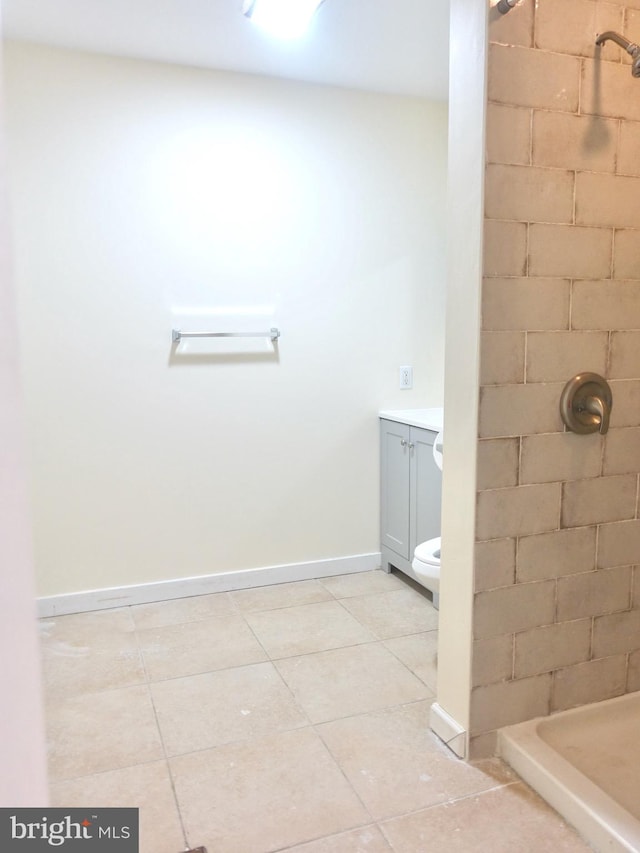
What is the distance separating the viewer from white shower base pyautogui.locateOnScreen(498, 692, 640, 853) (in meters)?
1.48

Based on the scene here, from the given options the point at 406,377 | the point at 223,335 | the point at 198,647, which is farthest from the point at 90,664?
the point at 406,377

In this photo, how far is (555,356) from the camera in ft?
5.66

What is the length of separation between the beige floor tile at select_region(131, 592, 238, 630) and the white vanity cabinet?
869mm

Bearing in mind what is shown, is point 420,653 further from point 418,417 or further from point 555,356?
point 555,356

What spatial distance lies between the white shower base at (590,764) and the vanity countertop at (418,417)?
123 centimetres

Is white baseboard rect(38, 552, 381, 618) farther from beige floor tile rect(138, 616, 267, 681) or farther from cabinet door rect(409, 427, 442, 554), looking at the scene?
cabinet door rect(409, 427, 442, 554)

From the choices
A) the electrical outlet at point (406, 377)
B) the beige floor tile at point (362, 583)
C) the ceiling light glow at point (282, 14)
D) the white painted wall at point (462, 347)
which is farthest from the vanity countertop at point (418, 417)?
the ceiling light glow at point (282, 14)

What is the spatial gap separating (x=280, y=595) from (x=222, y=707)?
3.10ft

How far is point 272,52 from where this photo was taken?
2619 mm

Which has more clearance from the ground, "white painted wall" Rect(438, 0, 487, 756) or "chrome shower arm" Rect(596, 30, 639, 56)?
"chrome shower arm" Rect(596, 30, 639, 56)

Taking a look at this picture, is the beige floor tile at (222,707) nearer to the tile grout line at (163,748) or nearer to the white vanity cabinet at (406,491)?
the tile grout line at (163,748)

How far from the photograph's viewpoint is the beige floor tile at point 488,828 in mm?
1507

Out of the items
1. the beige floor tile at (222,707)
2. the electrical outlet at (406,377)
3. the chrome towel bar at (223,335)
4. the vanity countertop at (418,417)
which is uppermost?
the chrome towel bar at (223,335)

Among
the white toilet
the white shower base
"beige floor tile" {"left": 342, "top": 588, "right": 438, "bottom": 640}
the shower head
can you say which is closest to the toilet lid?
the white toilet
